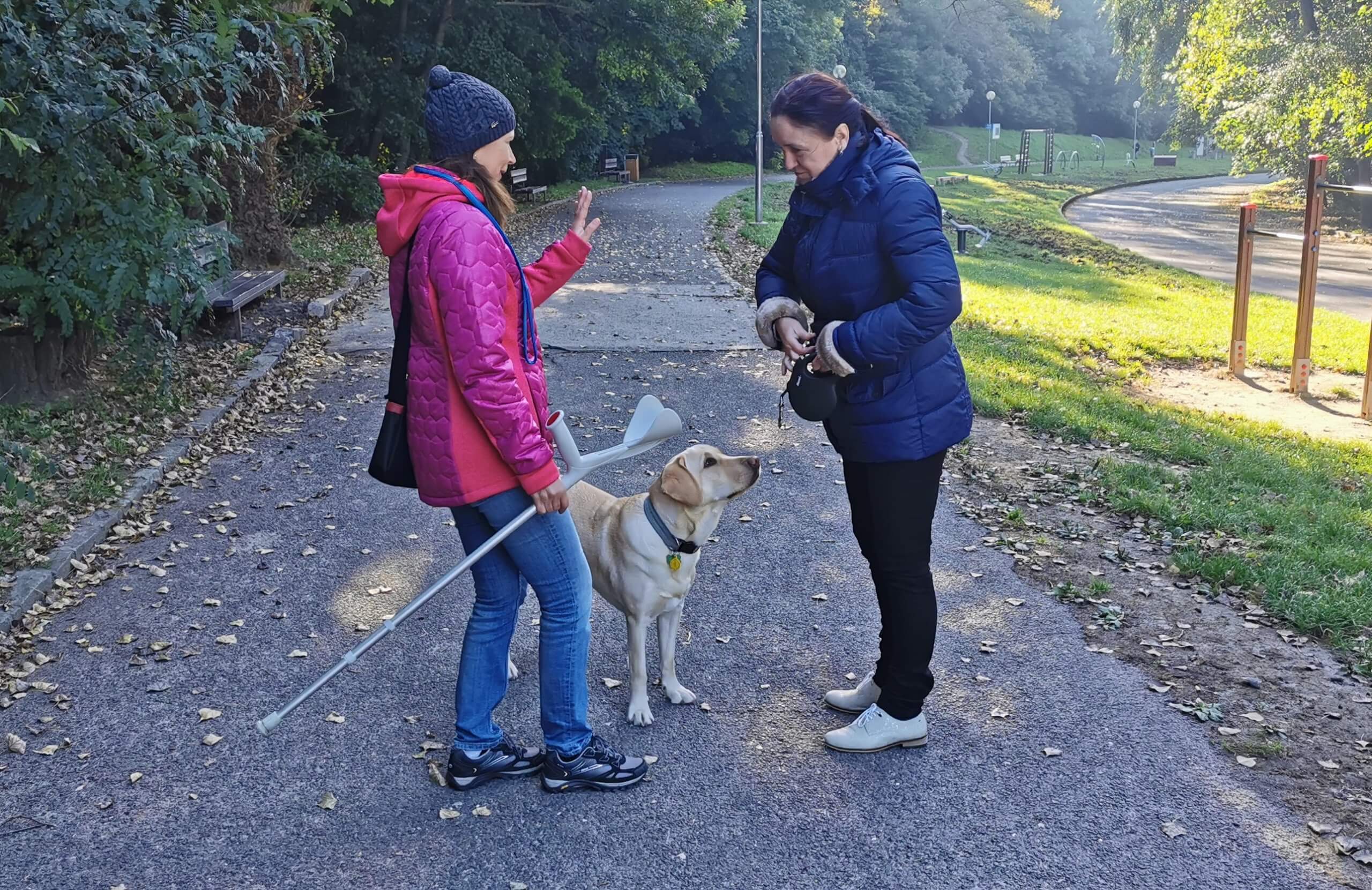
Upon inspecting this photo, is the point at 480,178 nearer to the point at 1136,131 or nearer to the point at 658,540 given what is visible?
the point at 658,540

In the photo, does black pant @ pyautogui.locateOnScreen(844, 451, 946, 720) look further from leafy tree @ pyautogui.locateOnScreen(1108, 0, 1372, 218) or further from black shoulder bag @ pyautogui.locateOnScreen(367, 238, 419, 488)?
leafy tree @ pyautogui.locateOnScreen(1108, 0, 1372, 218)

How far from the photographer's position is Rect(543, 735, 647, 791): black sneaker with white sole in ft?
12.2

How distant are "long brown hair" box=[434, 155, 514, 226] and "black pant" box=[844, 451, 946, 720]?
1356 millimetres

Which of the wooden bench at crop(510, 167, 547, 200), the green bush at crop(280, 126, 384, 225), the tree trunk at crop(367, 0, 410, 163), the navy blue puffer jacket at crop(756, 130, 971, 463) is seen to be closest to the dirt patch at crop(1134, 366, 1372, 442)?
the navy blue puffer jacket at crop(756, 130, 971, 463)

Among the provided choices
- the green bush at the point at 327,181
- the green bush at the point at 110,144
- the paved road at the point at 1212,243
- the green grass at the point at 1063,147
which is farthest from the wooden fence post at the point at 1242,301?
the green grass at the point at 1063,147

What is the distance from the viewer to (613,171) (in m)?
40.6

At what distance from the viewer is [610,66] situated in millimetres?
26391

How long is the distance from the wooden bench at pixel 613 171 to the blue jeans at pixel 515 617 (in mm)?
37592

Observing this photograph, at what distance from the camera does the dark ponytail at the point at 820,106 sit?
3.47m

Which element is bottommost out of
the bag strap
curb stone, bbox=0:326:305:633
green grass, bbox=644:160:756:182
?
curb stone, bbox=0:326:305:633

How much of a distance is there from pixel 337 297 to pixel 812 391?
10.1m

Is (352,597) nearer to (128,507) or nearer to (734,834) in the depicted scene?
(128,507)

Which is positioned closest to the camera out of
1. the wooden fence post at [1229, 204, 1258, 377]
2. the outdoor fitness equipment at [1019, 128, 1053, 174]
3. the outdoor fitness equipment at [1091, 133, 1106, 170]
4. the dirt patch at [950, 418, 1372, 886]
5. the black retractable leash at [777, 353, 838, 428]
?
the black retractable leash at [777, 353, 838, 428]

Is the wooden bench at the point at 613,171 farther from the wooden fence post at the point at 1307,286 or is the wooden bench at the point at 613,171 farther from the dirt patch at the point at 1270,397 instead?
the wooden fence post at the point at 1307,286
